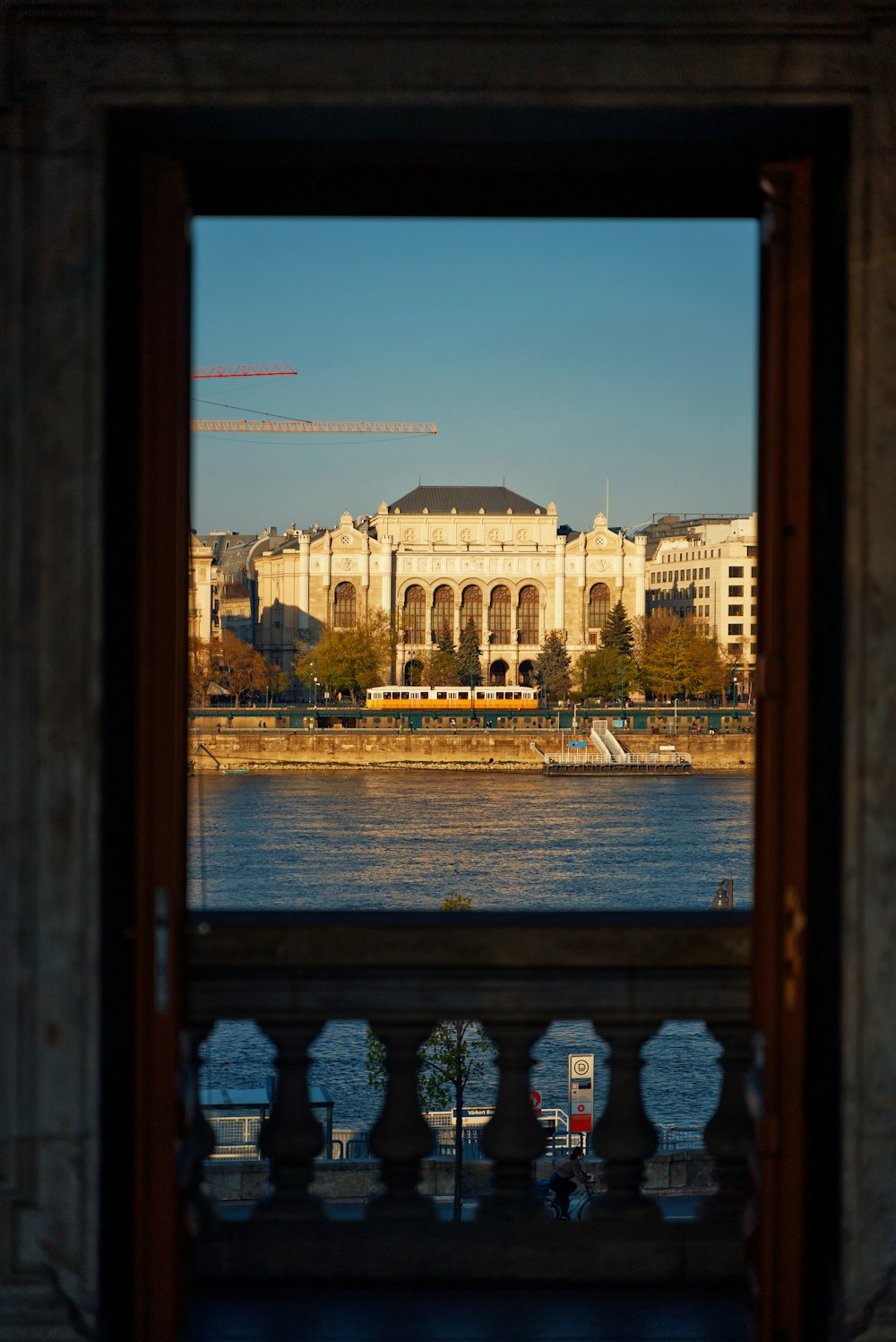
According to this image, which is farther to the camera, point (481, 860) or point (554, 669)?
point (554, 669)

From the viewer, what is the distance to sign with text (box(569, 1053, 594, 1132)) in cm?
1299

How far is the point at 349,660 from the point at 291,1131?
62.3 meters

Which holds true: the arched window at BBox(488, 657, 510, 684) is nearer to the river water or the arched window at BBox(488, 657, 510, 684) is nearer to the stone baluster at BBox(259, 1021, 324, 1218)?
the river water

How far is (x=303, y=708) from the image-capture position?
5766 centimetres

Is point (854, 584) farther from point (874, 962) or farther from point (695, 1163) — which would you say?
point (695, 1163)

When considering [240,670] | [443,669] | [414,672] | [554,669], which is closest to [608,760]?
[240,670]

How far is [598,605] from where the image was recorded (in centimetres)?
7588

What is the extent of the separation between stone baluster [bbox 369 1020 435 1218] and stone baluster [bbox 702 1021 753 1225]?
1.44ft

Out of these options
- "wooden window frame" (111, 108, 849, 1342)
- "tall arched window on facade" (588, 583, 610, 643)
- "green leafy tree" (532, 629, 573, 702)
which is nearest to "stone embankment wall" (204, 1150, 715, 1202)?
"wooden window frame" (111, 108, 849, 1342)

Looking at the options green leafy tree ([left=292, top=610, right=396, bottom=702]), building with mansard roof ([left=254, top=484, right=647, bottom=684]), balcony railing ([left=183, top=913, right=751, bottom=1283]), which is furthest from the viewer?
building with mansard roof ([left=254, top=484, right=647, bottom=684])

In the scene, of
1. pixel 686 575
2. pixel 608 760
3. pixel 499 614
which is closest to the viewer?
pixel 608 760

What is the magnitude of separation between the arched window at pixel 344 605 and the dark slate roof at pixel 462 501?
18.2 feet

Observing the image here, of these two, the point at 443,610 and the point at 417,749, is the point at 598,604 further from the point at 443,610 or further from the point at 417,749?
the point at 417,749

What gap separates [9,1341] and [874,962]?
125 cm
